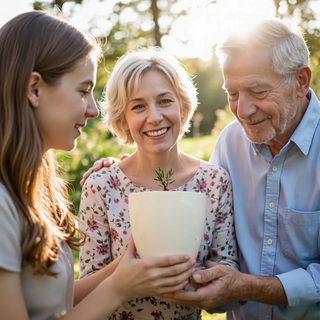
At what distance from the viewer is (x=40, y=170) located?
1.53 metres

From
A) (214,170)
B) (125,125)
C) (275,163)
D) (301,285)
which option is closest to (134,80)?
(125,125)

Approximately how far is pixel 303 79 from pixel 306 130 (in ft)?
0.90

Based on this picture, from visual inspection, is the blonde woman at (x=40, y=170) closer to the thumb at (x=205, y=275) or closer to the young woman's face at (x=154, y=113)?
the thumb at (x=205, y=275)

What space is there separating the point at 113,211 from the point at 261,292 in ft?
2.55

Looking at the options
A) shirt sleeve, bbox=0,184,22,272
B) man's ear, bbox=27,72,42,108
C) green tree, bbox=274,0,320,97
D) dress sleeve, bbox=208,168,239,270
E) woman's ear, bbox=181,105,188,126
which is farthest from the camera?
green tree, bbox=274,0,320,97

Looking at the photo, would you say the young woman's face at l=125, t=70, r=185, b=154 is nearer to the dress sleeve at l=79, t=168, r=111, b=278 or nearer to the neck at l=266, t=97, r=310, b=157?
the dress sleeve at l=79, t=168, r=111, b=278

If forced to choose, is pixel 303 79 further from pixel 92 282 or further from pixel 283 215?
pixel 92 282

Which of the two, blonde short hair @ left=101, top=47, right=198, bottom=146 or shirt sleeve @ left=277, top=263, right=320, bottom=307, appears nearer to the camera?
shirt sleeve @ left=277, top=263, right=320, bottom=307

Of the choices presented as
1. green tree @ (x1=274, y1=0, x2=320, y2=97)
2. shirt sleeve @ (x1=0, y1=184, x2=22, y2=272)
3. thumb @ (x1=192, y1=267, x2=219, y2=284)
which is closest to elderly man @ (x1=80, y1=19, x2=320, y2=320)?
thumb @ (x1=192, y1=267, x2=219, y2=284)

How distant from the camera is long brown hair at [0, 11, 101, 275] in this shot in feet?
4.78

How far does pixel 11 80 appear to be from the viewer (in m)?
1.46

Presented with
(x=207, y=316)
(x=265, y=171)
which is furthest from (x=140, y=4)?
(x=265, y=171)

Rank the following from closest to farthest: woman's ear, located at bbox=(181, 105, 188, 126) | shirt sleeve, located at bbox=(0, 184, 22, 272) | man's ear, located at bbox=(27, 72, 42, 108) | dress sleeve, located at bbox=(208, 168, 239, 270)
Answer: shirt sleeve, located at bbox=(0, 184, 22, 272)
man's ear, located at bbox=(27, 72, 42, 108)
dress sleeve, located at bbox=(208, 168, 239, 270)
woman's ear, located at bbox=(181, 105, 188, 126)

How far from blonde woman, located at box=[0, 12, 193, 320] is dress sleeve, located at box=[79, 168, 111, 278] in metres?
0.52
